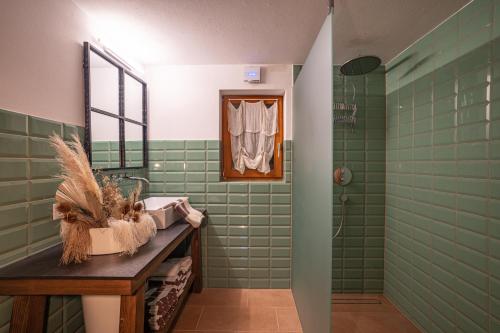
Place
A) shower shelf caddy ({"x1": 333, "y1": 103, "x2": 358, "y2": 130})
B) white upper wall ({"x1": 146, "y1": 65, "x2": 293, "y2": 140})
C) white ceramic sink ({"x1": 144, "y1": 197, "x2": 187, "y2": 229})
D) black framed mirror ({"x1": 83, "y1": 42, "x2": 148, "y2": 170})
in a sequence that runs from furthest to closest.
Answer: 1. white upper wall ({"x1": 146, "y1": 65, "x2": 293, "y2": 140})
2. shower shelf caddy ({"x1": 333, "y1": 103, "x2": 358, "y2": 130})
3. white ceramic sink ({"x1": 144, "y1": 197, "x2": 187, "y2": 229})
4. black framed mirror ({"x1": 83, "y1": 42, "x2": 148, "y2": 170})

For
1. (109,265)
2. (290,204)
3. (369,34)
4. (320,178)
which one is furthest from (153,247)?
(369,34)

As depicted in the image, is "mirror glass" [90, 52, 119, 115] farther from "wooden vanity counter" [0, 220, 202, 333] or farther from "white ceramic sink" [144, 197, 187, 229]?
"wooden vanity counter" [0, 220, 202, 333]

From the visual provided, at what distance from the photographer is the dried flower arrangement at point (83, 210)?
0.97 m

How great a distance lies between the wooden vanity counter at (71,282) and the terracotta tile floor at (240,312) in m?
0.92

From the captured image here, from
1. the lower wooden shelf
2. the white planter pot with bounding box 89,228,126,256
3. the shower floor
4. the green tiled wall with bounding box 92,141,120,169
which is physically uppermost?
the green tiled wall with bounding box 92,141,120,169

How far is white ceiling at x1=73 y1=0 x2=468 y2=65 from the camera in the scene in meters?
1.28

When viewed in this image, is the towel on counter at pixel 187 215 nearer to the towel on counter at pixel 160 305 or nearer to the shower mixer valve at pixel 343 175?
the towel on counter at pixel 160 305

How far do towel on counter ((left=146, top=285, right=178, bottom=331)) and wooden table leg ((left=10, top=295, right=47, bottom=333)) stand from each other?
0.49 m

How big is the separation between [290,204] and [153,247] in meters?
1.28

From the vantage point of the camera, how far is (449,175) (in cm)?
137

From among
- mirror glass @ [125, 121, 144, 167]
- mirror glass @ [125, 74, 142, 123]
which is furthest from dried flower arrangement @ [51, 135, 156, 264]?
mirror glass @ [125, 74, 142, 123]

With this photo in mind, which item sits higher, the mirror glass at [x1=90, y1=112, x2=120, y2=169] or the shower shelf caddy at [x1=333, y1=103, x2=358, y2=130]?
the shower shelf caddy at [x1=333, y1=103, x2=358, y2=130]

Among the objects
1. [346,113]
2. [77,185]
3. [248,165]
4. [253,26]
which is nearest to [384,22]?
[346,113]

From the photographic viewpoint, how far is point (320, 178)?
1138 millimetres
